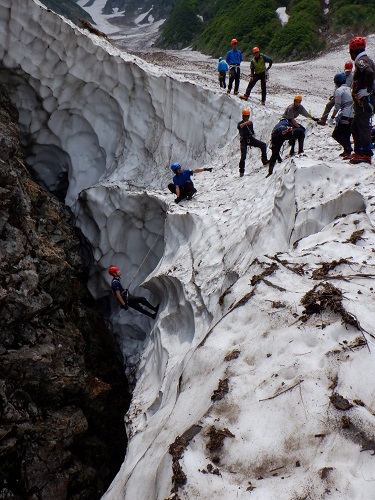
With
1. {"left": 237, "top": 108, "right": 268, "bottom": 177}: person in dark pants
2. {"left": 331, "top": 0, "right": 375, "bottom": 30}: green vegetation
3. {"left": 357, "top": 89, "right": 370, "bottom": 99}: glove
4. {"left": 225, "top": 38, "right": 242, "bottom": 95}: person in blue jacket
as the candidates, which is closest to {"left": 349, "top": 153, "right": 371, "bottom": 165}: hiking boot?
{"left": 357, "top": 89, "right": 370, "bottom": 99}: glove

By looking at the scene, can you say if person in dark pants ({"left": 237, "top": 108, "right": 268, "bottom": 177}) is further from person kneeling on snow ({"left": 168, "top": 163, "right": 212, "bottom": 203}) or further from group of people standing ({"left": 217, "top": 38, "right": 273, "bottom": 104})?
group of people standing ({"left": 217, "top": 38, "right": 273, "bottom": 104})

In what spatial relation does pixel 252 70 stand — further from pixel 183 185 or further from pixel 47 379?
pixel 47 379

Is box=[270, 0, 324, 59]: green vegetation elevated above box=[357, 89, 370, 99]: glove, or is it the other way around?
box=[270, 0, 324, 59]: green vegetation

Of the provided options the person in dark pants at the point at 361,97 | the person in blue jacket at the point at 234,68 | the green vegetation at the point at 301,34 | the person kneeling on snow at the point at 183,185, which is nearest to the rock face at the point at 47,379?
the person kneeling on snow at the point at 183,185

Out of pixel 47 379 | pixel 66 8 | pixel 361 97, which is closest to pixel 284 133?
pixel 361 97

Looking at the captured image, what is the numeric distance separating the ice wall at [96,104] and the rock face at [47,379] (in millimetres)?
3100

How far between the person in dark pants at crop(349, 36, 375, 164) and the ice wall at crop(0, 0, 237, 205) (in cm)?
510

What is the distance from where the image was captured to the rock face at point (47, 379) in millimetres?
7305

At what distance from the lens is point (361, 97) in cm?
609

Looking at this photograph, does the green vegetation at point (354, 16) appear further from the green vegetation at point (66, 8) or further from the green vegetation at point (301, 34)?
the green vegetation at point (66, 8)

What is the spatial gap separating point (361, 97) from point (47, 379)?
273 inches

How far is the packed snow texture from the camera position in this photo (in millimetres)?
3289

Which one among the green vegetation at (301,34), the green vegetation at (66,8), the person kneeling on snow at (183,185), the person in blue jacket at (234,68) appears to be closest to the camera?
the person kneeling on snow at (183,185)

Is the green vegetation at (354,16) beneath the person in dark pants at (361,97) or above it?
above
